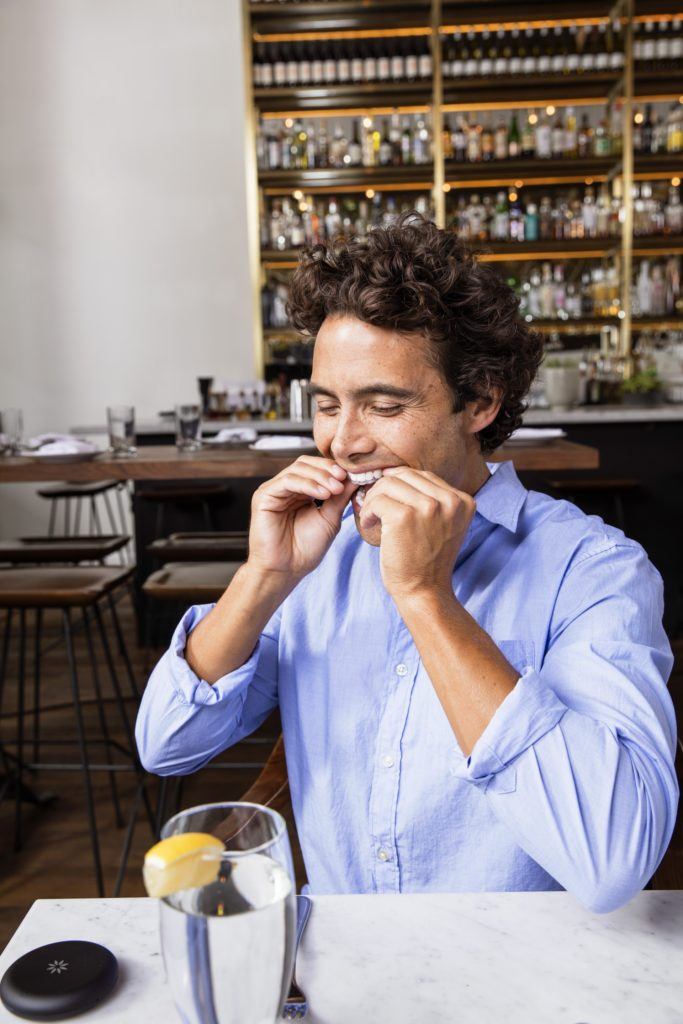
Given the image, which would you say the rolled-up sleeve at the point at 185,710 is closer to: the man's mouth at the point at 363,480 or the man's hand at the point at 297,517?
the man's hand at the point at 297,517

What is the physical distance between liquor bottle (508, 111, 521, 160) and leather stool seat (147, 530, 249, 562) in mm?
3801

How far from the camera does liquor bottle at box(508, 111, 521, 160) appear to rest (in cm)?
597

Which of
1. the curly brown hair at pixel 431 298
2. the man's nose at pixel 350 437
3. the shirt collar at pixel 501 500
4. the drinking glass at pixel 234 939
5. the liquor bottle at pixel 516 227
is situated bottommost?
the drinking glass at pixel 234 939

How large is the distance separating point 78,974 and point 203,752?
1.76ft

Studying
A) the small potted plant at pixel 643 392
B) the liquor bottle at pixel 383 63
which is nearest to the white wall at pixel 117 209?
the liquor bottle at pixel 383 63

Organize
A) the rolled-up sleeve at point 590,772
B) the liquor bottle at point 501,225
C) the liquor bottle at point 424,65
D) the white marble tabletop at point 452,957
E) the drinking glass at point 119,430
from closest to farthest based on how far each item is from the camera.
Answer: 1. the white marble tabletop at point 452,957
2. the rolled-up sleeve at point 590,772
3. the drinking glass at point 119,430
4. the liquor bottle at point 424,65
5. the liquor bottle at point 501,225

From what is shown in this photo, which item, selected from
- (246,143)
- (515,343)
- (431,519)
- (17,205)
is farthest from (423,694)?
(17,205)

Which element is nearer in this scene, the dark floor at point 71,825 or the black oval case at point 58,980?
the black oval case at point 58,980

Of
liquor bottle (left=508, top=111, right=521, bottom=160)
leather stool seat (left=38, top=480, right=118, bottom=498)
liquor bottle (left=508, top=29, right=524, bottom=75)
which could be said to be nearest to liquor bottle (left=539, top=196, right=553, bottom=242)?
liquor bottle (left=508, top=111, right=521, bottom=160)

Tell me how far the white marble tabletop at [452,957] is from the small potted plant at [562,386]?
4.16 m

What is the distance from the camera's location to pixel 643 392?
4.84m

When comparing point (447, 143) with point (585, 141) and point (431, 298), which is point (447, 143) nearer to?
point (585, 141)

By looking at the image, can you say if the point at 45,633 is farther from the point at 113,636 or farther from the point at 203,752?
the point at 203,752

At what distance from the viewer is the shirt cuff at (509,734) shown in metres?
0.90
